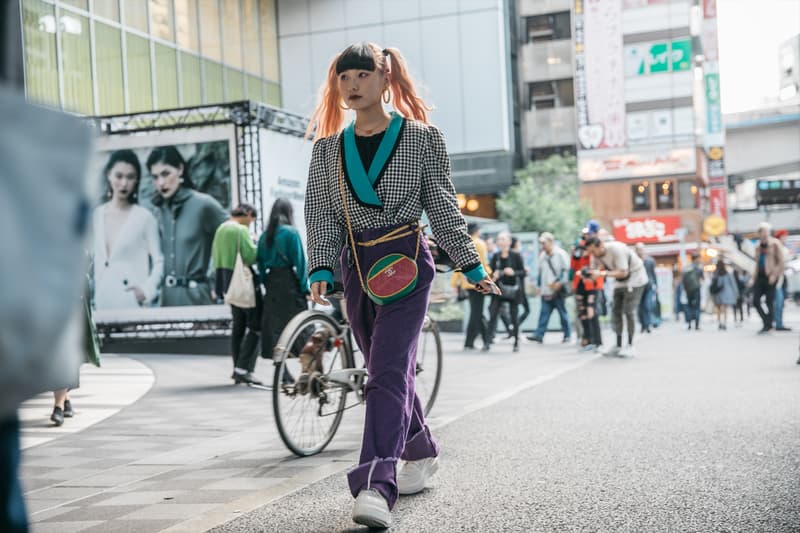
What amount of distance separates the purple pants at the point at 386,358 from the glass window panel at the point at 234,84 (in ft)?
75.2

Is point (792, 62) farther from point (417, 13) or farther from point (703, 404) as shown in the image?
point (703, 404)

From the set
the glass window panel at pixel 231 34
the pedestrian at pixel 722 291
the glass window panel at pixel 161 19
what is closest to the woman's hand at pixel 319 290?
the pedestrian at pixel 722 291

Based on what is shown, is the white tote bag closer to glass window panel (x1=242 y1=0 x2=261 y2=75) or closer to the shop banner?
glass window panel (x1=242 y1=0 x2=261 y2=75)

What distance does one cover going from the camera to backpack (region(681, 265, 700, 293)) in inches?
859

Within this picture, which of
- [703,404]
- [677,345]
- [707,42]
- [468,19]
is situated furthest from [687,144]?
[703,404]

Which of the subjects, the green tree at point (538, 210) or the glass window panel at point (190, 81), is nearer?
the glass window panel at point (190, 81)

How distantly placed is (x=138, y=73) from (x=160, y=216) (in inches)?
332

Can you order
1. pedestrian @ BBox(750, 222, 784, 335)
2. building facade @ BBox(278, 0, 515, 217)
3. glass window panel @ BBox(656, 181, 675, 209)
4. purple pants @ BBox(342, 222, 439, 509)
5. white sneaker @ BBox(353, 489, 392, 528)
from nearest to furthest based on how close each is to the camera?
white sneaker @ BBox(353, 489, 392, 528), purple pants @ BBox(342, 222, 439, 509), pedestrian @ BBox(750, 222, 784, 335), building facade @ BBox(278, 0, 515, 217), glass window panel @ BBox(656, 181, 675, 209)

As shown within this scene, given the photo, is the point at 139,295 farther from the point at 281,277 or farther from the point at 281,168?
the point at 281,277

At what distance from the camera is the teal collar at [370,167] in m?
3.85

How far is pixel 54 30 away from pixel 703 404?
53.0 feet

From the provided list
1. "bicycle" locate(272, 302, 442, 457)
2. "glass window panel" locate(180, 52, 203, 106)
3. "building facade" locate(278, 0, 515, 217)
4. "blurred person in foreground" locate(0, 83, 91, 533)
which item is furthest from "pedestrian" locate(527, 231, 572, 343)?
"blurred person in foreground" locate(0, 83, 91, 533)

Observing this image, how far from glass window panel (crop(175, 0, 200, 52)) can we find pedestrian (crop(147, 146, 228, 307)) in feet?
33.4

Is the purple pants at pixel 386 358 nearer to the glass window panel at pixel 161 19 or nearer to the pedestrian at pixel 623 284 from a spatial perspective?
the pedestrian at pixel 623 284
